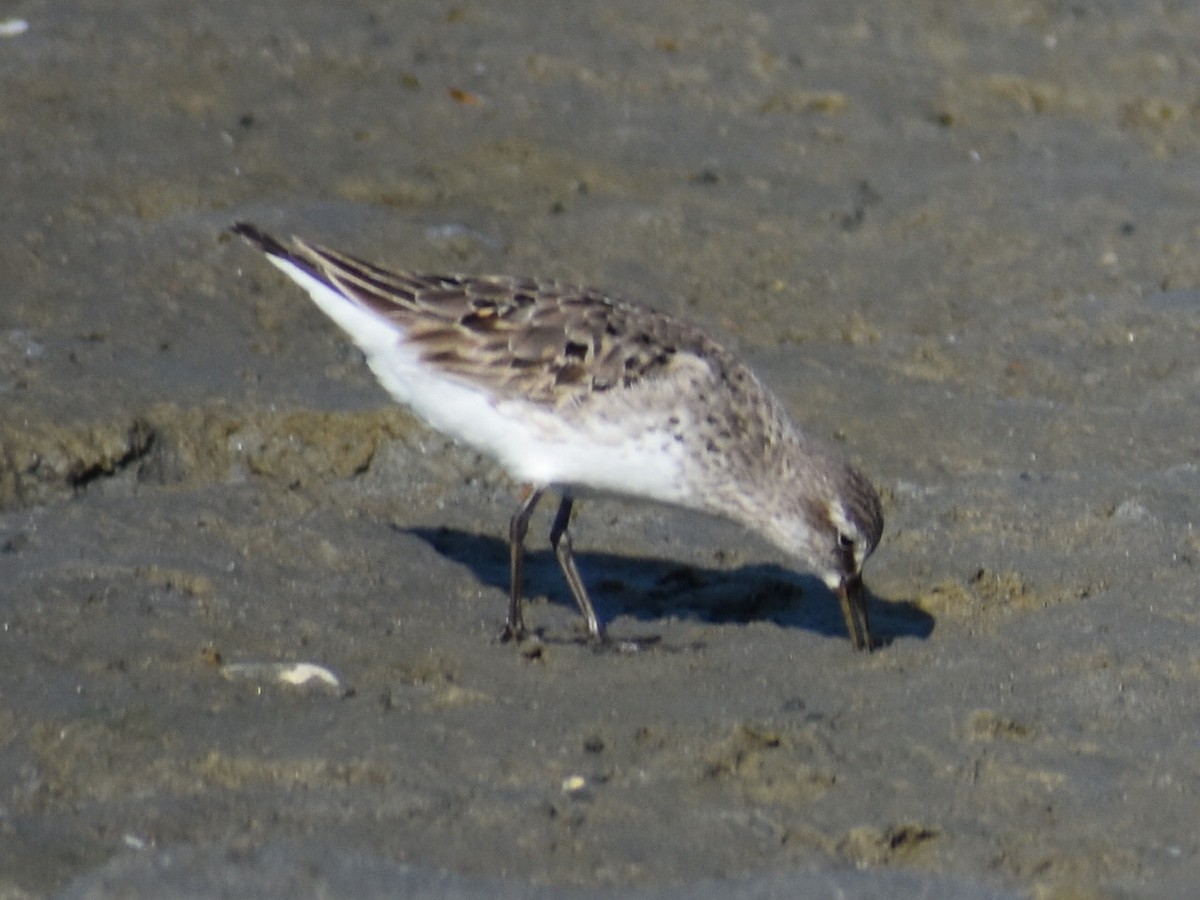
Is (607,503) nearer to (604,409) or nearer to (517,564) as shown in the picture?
(517,564)

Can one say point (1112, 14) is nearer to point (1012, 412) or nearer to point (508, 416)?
point (1012, 412)

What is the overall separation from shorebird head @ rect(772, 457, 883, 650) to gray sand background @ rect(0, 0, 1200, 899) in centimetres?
18

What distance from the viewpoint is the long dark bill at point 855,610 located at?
6.73m

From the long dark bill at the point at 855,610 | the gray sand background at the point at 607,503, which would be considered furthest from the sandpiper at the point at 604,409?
the gray sand background at the point at 607,503

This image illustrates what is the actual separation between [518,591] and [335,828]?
1.86m

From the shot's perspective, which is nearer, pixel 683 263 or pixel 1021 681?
pixel 1021 681

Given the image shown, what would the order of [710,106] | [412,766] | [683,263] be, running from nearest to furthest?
1. [412,766]
2. [683,263]
3. [710,106]

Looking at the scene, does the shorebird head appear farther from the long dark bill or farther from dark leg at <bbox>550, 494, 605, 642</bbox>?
dark leg at <bbox>550, 494, 605, 642</bbox>

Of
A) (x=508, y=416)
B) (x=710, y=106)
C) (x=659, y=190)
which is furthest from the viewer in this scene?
(x=710, y=106)

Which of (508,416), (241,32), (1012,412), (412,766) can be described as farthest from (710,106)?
(412,766)

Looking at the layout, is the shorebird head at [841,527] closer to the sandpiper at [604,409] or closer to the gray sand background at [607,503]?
the sandpiper at [604,409]

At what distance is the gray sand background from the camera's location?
5.24 metres

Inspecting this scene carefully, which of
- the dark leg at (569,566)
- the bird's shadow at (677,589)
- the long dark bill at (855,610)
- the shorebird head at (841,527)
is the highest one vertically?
the shorebird head at (841,527)

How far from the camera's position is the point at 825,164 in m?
10.8
